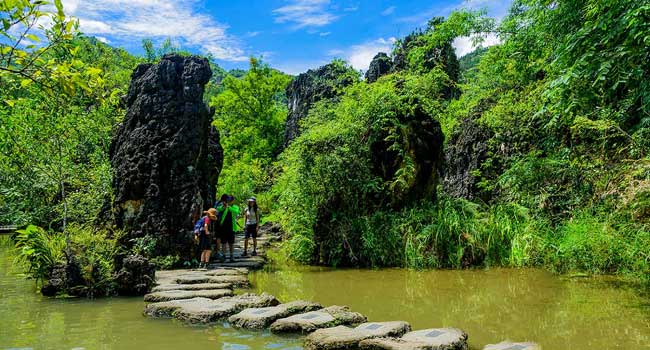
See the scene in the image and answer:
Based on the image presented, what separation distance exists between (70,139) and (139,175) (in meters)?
1.42

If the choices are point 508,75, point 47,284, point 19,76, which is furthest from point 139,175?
point 508,75

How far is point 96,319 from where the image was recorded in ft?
20.2

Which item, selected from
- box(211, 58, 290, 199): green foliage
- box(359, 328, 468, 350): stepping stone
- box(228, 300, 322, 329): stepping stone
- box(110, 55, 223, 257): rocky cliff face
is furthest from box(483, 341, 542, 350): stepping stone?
box(211, 58, 290, 199): green foliage

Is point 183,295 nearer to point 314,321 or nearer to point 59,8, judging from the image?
point 314,321

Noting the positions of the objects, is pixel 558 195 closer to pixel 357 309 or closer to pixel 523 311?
pixel 523 311

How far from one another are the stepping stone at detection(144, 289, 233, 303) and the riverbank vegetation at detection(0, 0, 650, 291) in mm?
1197

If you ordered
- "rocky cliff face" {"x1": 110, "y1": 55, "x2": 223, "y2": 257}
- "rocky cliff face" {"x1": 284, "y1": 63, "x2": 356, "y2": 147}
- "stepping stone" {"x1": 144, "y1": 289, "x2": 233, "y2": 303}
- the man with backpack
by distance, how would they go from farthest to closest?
"rocky cliff face" {"x1": 284, "y1": 63, "x2": 356, "y2": 147}
"rocky cliff face" {"x1": 110, "y1": 55, "x2": 223, "y2": 257}
the man with backpack
"stepping stone" {"x1": 144, "y1": 289, "x2": 233, "y2": 303}

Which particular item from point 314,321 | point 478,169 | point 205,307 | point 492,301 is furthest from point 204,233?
point 478,169

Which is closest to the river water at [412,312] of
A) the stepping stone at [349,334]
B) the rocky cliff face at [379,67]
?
the stepping stone at [349,334]

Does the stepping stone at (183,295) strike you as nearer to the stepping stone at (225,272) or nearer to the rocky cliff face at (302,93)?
the stepping stone at (225,272)

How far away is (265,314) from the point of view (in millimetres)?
5746

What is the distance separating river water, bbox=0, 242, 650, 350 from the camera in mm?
5020

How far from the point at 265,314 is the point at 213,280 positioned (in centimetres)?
276

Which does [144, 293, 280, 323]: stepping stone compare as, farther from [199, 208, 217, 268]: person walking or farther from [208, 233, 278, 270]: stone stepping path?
[208, 233, 278, 270]: stone stepping path
